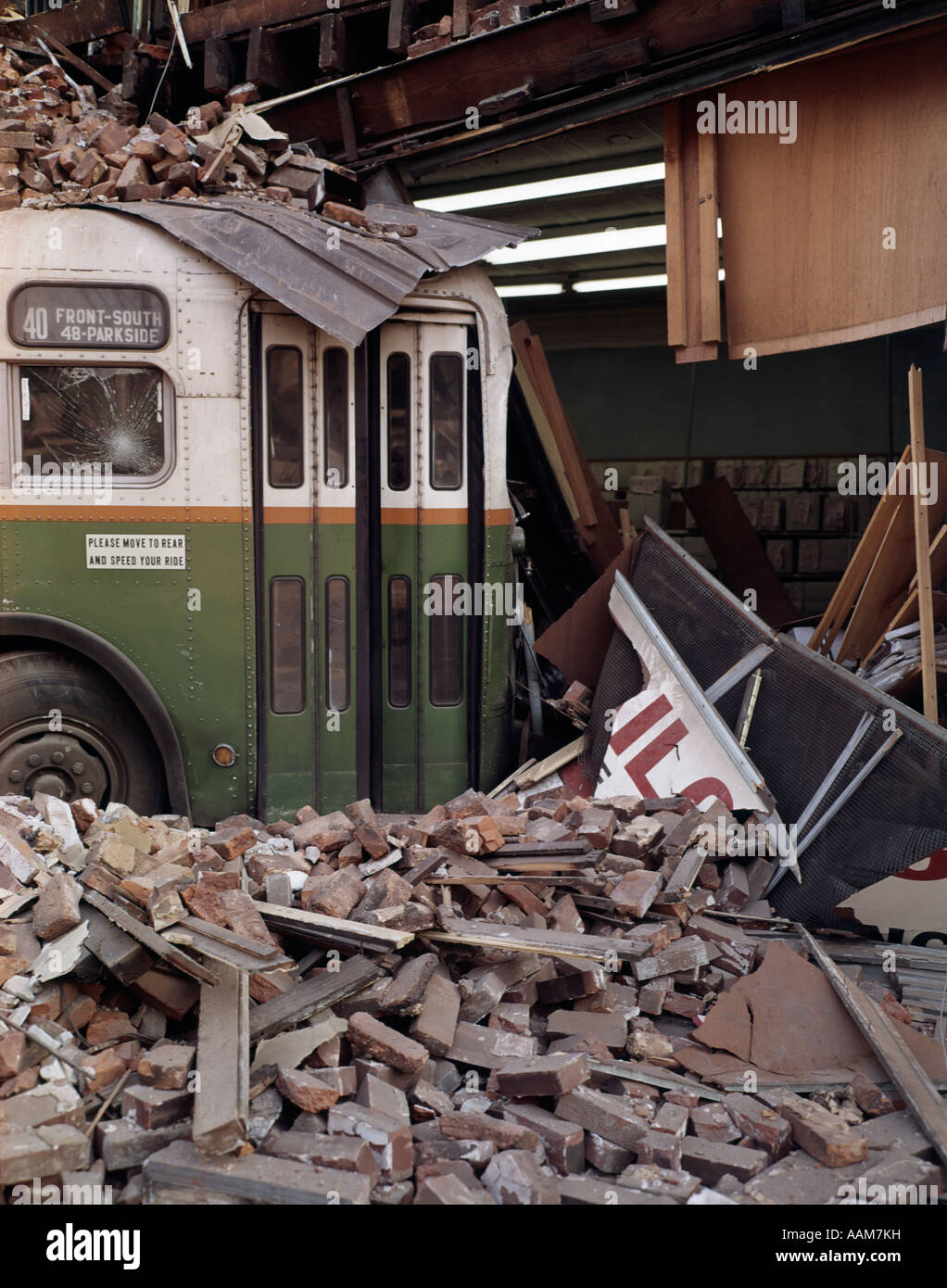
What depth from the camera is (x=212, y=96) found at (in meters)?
8.54

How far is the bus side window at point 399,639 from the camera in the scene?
6.04 m

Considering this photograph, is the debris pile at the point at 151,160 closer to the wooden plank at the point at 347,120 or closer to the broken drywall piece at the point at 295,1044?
the wooden plank at the point at 347,120

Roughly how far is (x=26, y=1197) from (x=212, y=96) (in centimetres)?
808

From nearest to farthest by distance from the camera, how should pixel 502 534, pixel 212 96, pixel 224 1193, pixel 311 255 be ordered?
1. pixel 224 1193
2. pixel 311 255
3. pixel 502 534
4. pixel 212 96

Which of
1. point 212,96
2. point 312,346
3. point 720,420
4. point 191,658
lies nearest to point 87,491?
point 191,658

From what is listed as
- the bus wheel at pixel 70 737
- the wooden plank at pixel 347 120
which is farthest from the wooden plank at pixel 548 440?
the bus wheel at pixel 70 737

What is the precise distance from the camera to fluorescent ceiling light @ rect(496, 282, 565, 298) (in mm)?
14258

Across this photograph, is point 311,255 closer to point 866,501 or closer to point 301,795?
point 301,795

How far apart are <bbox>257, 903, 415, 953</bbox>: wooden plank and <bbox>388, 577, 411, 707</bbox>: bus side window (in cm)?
216

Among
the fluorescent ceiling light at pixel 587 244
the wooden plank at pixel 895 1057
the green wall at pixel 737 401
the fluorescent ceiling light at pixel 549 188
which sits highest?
the fluorescent ceiling light at pixel 587 244

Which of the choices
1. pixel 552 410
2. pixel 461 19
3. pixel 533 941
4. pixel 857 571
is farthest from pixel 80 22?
pixel 533 941

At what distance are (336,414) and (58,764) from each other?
2312 mm

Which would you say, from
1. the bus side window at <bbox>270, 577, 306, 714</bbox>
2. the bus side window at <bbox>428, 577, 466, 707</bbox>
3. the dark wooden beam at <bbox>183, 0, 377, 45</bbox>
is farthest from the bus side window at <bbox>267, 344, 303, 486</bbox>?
the dark wooden beam at <bbox>183, 0, 377, 45</bbox>

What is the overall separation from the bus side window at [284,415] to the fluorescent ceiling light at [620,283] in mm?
8866
